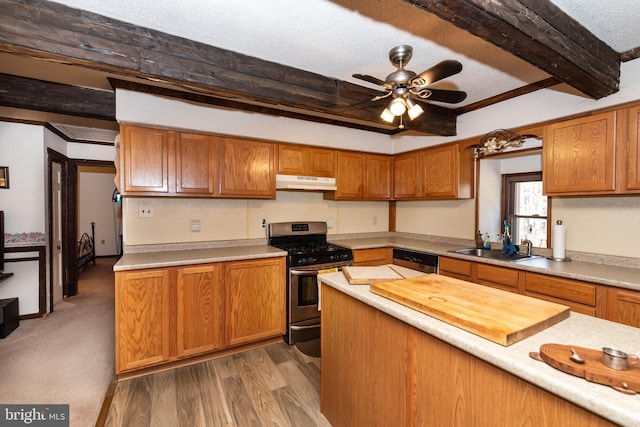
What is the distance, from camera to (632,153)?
2.14m

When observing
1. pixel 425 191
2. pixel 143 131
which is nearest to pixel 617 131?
pixel 425 191

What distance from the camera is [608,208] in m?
2.51

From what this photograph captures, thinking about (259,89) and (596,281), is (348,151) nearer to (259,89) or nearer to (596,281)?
(259,89)

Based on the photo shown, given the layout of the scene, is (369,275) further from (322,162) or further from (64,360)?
(64,360)

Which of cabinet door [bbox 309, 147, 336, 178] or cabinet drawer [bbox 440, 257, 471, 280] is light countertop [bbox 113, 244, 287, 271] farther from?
cabinet drawer [bbox 440, 257, 471, 280]

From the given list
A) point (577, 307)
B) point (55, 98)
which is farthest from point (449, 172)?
point (55, 98)

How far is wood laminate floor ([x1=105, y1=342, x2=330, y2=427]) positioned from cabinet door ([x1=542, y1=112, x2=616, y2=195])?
267 centimetres

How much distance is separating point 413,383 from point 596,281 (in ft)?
5.74

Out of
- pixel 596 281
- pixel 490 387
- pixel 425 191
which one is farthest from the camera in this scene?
pixel 425 191

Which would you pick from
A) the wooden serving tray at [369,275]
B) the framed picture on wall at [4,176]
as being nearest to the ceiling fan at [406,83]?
the wooden serving tray at [369,275]

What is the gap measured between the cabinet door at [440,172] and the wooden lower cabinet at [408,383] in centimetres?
230

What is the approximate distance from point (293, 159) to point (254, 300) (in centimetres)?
162

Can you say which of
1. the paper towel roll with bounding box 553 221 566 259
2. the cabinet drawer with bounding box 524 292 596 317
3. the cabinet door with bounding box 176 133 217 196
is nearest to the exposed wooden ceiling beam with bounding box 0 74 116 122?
the cabinet door with bounding box 176 133 217 196

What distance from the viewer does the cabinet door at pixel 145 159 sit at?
2.59 meters
